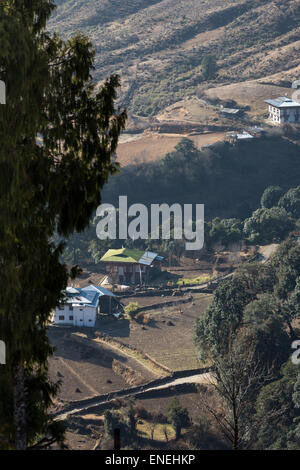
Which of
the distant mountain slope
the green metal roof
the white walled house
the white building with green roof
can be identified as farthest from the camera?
the distant mountain slope

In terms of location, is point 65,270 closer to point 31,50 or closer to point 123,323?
point 31,50

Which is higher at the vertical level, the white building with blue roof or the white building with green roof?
the white building with green roof

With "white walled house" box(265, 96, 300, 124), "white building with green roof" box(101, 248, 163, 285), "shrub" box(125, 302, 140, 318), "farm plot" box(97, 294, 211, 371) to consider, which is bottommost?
"farm plot" box(97, 294, 211, 371)

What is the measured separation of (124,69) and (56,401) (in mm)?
95946

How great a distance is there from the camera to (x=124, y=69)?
124875mm

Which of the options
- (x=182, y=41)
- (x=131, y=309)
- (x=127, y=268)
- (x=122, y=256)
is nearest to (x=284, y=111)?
(x=122, y=256)

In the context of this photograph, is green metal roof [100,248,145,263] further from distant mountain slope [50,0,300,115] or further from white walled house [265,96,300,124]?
distant mountain slope [50,0,300,115]

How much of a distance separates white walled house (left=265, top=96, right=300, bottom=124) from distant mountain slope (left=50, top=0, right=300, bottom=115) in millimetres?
13628

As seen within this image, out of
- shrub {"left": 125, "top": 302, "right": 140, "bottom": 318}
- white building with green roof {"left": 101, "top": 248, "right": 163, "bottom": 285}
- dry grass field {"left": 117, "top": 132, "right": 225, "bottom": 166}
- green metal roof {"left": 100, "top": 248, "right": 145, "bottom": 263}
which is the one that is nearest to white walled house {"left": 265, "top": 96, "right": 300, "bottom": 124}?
dry grass field {"left": 117, "top": 132, "right": 225, "bottom": 166}

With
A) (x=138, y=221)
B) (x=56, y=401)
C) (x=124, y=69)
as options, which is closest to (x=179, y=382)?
(x=56, y=401)

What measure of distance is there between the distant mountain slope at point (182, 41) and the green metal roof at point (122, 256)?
49.6 metres

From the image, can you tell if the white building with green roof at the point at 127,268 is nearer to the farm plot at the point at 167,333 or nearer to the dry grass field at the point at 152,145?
the farm plot at the point at 167,333

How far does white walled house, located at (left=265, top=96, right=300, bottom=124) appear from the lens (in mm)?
93619

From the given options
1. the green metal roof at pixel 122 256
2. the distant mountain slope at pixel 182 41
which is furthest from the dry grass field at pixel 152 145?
the green metal roof at pixel 122 256
